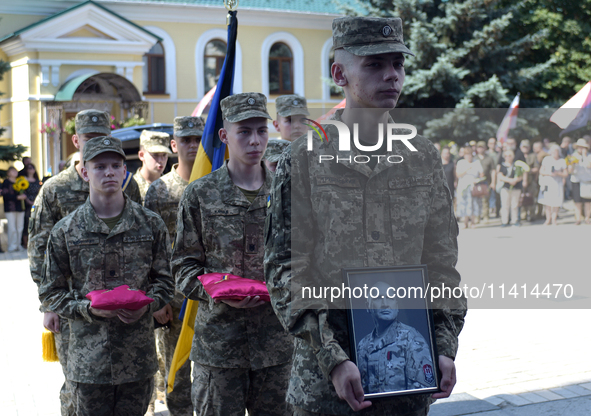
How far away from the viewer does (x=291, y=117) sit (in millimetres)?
5930

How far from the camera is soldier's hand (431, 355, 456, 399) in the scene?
6.92ft

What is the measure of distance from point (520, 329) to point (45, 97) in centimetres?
1861

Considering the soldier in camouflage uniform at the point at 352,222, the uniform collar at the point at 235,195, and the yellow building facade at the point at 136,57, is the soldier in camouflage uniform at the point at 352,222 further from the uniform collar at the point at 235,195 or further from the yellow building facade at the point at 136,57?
the yellow building facade at the point at 136,57

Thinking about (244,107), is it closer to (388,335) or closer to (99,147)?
(99,147)

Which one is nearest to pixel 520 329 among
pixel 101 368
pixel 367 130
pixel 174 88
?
pixel 101 368

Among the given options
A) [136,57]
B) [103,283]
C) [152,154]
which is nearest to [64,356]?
[103,283]

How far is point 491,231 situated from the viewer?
15258 mm

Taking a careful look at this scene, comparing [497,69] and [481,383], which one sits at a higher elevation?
[497,69]

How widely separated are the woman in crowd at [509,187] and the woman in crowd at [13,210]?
408 inches

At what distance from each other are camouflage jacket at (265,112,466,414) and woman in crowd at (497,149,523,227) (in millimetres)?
13130

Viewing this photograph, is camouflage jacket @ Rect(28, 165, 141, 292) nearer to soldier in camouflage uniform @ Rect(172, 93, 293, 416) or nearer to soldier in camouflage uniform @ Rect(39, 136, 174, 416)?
soldier in camouflage uniform @ Rect(39, 136, 174, 416)

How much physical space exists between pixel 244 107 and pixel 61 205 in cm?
173

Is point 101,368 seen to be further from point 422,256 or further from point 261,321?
point 422,256

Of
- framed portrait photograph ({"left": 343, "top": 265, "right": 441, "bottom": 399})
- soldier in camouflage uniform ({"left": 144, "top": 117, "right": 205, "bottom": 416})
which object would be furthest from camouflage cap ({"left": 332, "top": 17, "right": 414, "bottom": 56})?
soldier in camouflage uniform ({"left": 144, "top": 117, "right": 205, "bottom": 416})
